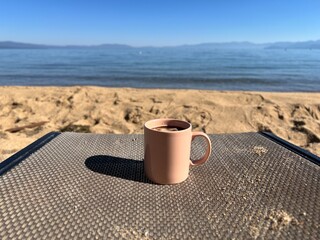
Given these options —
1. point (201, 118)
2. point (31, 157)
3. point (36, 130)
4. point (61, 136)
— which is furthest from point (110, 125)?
point (31, 157)

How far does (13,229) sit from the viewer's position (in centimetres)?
82

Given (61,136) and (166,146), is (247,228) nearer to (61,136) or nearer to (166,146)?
(166,146)

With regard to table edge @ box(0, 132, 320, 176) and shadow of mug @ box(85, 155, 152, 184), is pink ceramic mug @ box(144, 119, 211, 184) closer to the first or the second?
shadow of mug @ box(85, 155, 152, 184)

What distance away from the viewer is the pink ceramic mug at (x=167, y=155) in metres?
1.10

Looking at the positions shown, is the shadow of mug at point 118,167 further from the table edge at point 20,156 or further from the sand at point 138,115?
the sand at point 138,115

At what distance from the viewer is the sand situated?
4.21 metres

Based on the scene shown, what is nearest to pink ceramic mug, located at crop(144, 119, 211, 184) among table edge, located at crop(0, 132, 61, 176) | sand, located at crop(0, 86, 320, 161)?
table edge, located at crop(0, 132, 61, 176)

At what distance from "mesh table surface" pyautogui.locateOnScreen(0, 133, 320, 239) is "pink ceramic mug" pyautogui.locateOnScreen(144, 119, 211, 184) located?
4 centimetres

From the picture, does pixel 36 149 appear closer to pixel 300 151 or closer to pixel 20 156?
pixel 20 156

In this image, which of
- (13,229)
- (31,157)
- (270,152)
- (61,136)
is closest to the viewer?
(13,229)

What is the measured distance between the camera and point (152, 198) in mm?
1034

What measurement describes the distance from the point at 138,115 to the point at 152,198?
3.99 m

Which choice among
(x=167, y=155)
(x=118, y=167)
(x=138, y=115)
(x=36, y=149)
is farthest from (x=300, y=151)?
(x=138, y=115)

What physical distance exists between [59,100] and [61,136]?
4.41 meters
